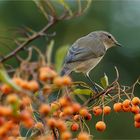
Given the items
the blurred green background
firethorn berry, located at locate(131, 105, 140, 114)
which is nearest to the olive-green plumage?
firethorn berry, located at locate(131, 105, 140, 114)

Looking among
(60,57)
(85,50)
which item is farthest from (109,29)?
(60,57)

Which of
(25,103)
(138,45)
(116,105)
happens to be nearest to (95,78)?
(138,45)

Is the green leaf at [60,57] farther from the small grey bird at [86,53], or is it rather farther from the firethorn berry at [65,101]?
the small grey bird at [86,53]

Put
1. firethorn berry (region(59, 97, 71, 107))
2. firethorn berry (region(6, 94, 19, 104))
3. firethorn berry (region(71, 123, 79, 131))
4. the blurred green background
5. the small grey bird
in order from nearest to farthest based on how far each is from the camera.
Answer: firethorn berry (region(6, 94, 19, 104)) < firethorn berry (region(59, 97, 71, 107)) < firethorn berry (region(71, 123, 79, 131)) < the small grey bird < the blurred green background

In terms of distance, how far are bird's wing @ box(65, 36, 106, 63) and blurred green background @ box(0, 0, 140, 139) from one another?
15.6 feet

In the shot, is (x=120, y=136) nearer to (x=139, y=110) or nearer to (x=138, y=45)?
(x=138, y=45)

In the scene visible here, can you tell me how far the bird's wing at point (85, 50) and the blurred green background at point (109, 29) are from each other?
4762mm

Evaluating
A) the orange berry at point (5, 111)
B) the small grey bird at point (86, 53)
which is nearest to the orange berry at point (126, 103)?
the orange berry at point (5, 111)

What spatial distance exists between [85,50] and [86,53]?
0.11ft

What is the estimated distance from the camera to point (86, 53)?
260 inches

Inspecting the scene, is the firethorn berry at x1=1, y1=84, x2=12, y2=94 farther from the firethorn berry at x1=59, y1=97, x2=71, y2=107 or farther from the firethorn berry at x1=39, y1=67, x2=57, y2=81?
the firethorn berry at x1=59, y1=97, x2=71, y2=107

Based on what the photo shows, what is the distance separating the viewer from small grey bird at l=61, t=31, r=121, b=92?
588 cm

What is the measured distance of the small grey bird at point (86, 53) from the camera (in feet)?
19.3

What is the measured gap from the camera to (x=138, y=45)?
1497 cm
